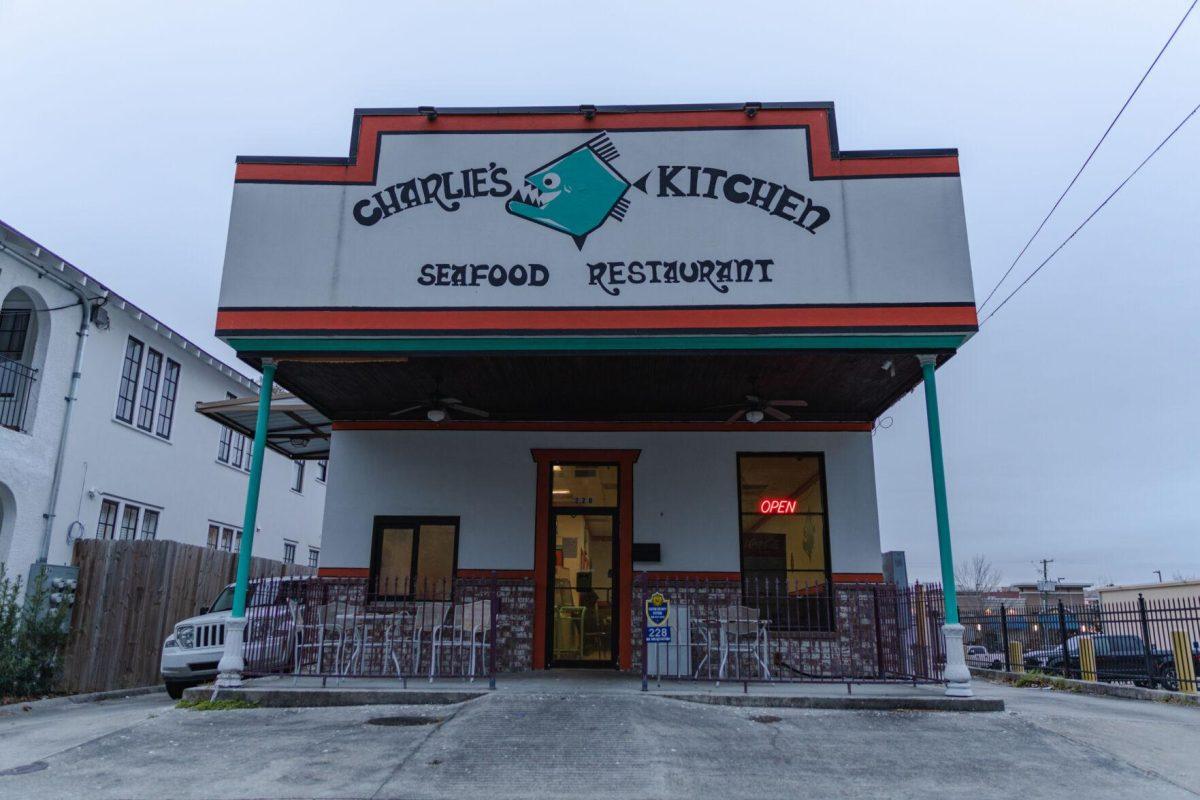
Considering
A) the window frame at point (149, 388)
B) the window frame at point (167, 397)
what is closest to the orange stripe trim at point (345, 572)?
the window frame at point (149, 388)

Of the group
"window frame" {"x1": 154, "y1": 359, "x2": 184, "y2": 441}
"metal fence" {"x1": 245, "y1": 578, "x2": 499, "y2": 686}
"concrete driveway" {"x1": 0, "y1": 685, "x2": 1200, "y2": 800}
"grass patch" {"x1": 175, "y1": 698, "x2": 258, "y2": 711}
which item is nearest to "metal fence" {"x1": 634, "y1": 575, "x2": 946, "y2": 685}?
"concrete driveway" {"x1": 0, "y1": 685, "x2": 1200, "y2": 800}

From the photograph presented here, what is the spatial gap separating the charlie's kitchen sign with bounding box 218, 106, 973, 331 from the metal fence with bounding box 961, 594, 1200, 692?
27.3ft

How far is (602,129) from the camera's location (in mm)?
9484

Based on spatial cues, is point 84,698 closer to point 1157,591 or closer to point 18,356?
point 18,356

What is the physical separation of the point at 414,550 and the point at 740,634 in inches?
197

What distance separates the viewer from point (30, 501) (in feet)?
44.9

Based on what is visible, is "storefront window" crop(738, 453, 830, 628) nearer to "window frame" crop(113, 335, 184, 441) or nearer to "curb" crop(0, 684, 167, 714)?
"curb" crop(0, 684, 167, 714)

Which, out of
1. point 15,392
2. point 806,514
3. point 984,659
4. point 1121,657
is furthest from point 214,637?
point 984,659

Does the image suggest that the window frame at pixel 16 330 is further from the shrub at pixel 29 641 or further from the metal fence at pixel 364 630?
the metal fence at pixel 364 630

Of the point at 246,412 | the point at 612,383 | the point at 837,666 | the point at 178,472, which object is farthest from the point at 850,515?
the point at 178,472

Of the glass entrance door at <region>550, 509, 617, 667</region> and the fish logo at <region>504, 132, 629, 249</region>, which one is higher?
the fish logo at <region>504, 132, 629, 249</region>

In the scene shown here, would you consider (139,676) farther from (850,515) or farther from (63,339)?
(850,515)

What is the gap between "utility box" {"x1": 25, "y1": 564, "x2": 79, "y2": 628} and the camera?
12.1 metres

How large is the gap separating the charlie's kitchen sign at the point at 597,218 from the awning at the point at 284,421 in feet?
11.2
